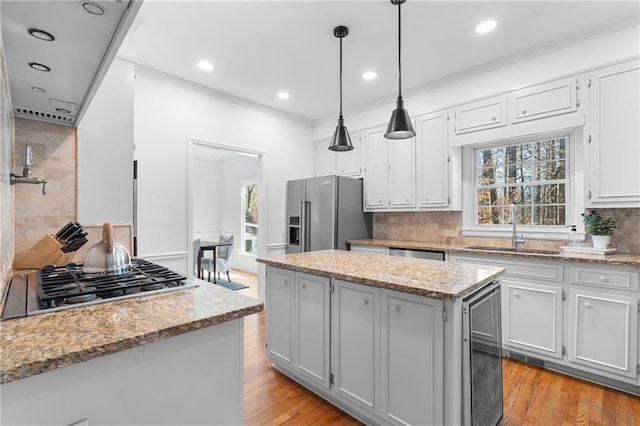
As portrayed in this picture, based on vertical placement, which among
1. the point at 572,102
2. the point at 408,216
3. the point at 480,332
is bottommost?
the point at 480,332

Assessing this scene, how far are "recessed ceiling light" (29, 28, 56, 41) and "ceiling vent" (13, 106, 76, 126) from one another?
2.95ft

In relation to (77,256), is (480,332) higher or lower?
lower

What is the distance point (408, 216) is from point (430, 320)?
2.73 metres

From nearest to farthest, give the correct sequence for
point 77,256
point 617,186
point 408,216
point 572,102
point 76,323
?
point 76,323, point 77,256, point 617,186, point 572,102, point 408,216

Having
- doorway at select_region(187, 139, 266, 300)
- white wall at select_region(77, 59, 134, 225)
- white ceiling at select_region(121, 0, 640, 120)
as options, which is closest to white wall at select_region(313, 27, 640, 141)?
white ceiling at select_region(121, 0, 640, 120)

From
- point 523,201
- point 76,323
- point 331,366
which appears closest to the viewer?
point 76,323

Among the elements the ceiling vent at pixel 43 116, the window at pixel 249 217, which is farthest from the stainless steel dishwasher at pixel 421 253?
the window at pixel 249 217

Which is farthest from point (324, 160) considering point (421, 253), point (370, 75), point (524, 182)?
point (524, 182)

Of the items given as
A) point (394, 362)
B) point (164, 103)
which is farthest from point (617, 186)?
point (164, 103)

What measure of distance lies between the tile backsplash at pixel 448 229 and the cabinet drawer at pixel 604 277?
59cm

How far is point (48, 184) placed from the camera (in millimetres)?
1782

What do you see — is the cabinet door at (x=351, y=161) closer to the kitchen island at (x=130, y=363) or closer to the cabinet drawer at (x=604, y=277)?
the cabinet drawer at (x=604, y=277)

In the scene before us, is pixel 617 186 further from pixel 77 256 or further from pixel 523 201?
pixel 77 256

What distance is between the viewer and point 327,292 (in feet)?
6.73
